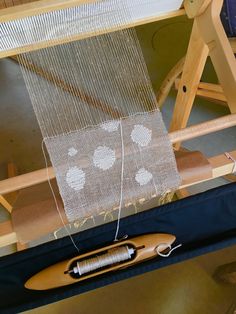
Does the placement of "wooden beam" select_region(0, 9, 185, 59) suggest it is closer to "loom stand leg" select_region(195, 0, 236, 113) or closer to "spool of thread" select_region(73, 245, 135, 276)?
"loom stand leg" select_region(195, 0, 236, 113)

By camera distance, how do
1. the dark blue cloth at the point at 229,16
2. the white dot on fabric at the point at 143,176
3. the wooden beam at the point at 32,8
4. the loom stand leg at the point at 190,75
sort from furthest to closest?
the dark blue cloth at the point at 229,16
the loom stand leg at the point at 190,75
the white dot on fabric at the point at 143,176
the wooden beam at the point at 32,8

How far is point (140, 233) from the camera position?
778 millimetres

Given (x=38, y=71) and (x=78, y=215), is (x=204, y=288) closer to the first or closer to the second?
(x=78, y=215)

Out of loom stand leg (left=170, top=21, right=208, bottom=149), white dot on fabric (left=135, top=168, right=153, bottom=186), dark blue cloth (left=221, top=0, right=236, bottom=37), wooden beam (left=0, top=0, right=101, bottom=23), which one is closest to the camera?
wooden beam (left=0, top=0, right=101, bottom=23)

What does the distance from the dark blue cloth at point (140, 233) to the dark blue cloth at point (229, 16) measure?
677mm

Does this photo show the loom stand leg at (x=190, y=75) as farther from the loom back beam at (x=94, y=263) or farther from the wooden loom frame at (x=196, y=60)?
the loom back beam at (x=94, y=263)

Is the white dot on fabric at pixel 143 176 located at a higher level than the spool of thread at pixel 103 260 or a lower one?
higher

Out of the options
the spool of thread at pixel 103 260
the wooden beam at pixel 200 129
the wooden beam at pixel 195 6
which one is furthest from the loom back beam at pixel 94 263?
the wooden beam at pixel 195 6

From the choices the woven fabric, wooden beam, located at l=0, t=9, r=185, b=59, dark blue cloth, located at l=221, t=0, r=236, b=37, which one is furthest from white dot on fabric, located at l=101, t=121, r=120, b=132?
dark blue cloth, located at l=221, t=0, r=236, b=37

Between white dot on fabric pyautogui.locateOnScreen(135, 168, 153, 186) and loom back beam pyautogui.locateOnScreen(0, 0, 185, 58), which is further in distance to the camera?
white dot on fabric pyautogui.locateOnScreen(135, 168, 153, 186)

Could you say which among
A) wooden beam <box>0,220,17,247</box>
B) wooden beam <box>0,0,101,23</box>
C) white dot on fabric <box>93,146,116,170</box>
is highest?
wooden beam <box>0,0,101,23</box>

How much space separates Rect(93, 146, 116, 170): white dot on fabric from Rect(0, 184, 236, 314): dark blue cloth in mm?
115

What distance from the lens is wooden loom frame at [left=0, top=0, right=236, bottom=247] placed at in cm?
68

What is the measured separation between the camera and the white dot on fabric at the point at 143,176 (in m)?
0.76
